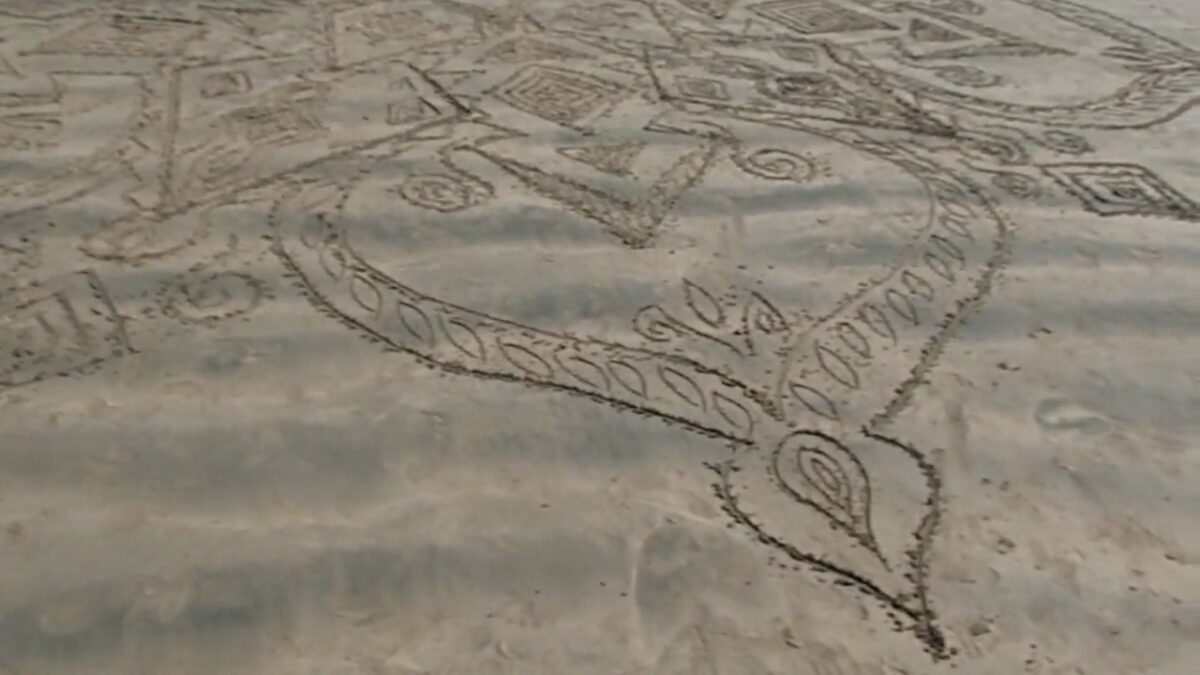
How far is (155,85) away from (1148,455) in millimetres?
2582

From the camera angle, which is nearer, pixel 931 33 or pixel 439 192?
pixel 439 192

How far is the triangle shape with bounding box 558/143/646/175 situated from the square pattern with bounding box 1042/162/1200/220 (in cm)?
104

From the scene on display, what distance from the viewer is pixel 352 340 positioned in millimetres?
2125

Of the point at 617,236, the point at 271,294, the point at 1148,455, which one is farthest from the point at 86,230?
the point at 1148,455

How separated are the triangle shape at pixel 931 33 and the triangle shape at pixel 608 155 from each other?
1281 millimetres

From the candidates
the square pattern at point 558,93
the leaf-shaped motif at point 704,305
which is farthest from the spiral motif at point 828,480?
the square pattern at point 558,93

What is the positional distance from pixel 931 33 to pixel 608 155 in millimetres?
1444

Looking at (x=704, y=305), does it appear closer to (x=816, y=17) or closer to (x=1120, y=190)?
(x=1120, y=190)

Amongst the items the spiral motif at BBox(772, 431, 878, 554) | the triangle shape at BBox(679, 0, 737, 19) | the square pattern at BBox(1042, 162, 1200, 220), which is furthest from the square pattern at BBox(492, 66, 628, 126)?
the spiral motif at BBox(772, 431, 878, 554)

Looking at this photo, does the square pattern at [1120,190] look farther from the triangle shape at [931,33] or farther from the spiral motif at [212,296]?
the spiral motif at [212,296]

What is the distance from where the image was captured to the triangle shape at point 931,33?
11.7 feet

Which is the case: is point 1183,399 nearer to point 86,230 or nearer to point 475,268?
point 475,268

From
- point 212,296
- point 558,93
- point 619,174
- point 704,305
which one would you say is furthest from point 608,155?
point 212,296

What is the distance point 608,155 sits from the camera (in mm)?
2785
